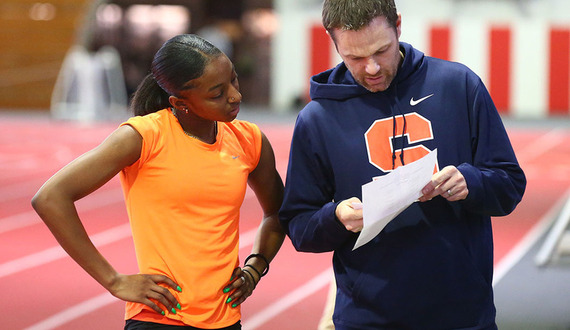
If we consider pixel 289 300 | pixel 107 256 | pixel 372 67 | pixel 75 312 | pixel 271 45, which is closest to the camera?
pixel 372 67

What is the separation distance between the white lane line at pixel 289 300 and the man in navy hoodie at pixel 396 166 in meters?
2.65

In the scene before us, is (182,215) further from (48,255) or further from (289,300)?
(48,255)

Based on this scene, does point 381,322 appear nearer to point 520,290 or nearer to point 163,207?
point 163,207

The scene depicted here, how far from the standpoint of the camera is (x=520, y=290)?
5.62 meters

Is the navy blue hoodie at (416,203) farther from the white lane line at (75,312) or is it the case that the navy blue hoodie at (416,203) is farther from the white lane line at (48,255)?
the white lane line at (48,255)

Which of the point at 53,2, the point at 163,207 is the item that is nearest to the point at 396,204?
the point at 163,207

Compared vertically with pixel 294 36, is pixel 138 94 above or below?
above

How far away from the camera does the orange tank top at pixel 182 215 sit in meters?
2.37

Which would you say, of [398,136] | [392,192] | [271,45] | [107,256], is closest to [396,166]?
[398,136]

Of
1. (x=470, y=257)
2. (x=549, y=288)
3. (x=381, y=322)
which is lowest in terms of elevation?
(x=549, y=288)

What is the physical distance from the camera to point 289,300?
17.7 ft

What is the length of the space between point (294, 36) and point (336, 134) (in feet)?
65.5

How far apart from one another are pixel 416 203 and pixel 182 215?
65 centimetres

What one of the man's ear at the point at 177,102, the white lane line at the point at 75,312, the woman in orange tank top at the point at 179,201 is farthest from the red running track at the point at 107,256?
the man's ear at the point at 177,102
